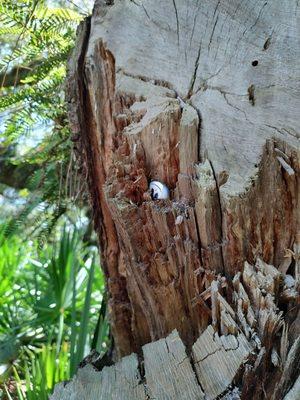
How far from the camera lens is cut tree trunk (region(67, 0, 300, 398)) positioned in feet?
3.83

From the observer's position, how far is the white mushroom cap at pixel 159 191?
4.06 ft

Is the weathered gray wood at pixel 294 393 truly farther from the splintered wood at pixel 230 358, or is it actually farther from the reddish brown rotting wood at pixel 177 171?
the reddish brown rotting wood at pixel 177 171

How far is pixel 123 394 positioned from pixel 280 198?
0.56 meters

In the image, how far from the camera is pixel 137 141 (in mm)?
1264

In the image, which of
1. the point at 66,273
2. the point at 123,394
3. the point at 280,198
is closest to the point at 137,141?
the point at 280,198

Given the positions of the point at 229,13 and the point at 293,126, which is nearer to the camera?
the point at 293,126

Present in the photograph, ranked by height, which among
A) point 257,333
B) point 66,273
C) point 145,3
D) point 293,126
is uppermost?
point 145,3

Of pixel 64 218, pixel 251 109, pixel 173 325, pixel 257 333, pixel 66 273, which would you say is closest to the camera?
pixel 257 333

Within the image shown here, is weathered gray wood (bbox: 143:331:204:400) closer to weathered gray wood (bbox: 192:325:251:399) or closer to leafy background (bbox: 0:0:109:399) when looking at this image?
weathered gray wood (bbox: 192:325:251:399)

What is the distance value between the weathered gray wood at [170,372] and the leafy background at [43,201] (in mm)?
474

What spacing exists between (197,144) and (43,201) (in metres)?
1.29

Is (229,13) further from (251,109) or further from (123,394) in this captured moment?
(123,394)

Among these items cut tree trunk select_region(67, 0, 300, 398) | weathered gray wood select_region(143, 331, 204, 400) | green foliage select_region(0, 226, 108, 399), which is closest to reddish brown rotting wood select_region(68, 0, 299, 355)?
cut tree trunk select_region(67, 0, 300, 398)

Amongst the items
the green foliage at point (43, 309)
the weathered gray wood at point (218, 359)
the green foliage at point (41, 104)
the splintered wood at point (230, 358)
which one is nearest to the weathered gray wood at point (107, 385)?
the splintered wood at point (230, 358)
